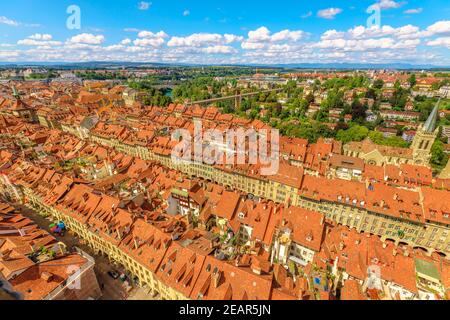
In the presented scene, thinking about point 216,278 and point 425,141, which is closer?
point 216,278

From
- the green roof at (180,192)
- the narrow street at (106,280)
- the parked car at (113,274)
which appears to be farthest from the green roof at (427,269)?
the parked car at (113,274)

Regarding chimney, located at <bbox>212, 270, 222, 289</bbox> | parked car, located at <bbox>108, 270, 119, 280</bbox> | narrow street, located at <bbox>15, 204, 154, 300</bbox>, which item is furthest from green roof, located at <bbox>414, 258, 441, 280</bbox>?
parked car, located at <bbox>108, 270, 119, 280</bbox>

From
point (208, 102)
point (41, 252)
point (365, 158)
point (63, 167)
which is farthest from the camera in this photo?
point (208, 102)

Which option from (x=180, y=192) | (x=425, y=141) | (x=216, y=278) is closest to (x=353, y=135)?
(x=425, y=141)

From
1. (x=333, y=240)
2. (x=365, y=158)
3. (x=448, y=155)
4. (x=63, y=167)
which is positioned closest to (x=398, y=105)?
(x=448, y=155)

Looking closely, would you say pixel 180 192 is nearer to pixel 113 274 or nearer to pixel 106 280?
pixel 113 274
